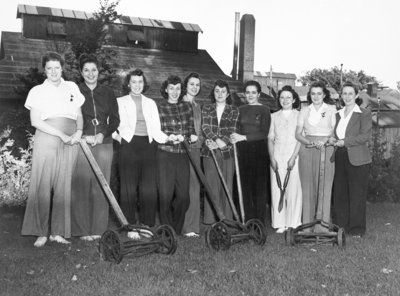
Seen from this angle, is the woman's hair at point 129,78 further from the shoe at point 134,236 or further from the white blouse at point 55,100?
the shoe at point 134,236

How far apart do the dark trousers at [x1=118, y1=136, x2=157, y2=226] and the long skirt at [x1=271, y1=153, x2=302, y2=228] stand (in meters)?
1.78

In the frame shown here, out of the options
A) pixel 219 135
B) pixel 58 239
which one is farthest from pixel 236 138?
pixel 58 239

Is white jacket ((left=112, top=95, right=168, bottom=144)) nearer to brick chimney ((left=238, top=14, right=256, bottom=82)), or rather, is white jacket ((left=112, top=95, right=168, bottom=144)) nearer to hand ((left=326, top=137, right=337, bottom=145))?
hand ((left=326, top=137, right=337, bottom=145))

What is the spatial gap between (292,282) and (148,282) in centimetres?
126

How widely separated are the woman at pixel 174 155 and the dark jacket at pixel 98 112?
0.65m

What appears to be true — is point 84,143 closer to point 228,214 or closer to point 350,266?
point 228,214

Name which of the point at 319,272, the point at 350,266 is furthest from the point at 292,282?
the point at 350,266

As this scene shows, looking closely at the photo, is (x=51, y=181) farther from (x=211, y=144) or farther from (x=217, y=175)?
(x=217, y=175)

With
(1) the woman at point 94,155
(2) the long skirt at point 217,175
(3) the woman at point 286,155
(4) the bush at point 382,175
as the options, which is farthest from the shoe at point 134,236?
(4) the bush at point 382,175

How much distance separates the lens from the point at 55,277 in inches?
201

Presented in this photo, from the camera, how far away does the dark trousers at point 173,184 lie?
277 inches

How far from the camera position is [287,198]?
7.71 m

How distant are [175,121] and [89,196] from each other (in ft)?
4.52

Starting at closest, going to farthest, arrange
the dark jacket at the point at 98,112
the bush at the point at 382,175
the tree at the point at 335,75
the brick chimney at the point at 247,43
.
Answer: the dark jacket at the point at 98,112 → the bush at the point at 382,175 → the brick chimney at the point at 247,43 → the tree at the point at 335,75
